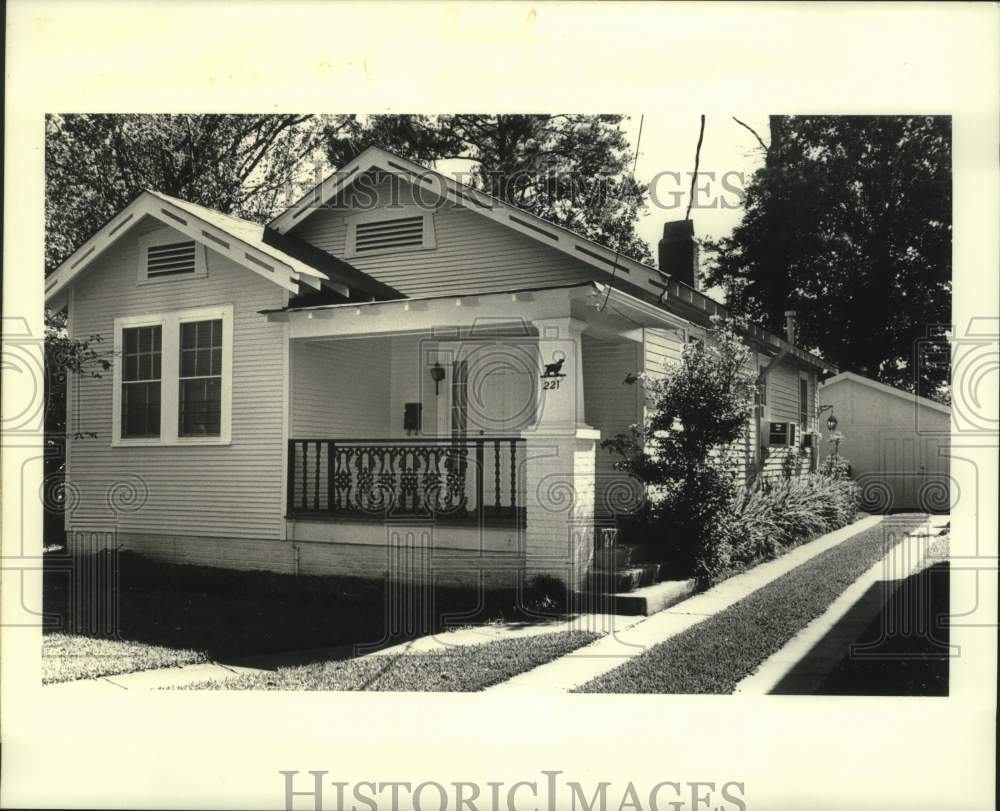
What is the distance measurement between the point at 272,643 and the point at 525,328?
4248 mm

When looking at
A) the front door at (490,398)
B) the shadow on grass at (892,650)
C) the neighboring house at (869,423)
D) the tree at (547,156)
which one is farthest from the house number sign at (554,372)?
the tree at (547,156)

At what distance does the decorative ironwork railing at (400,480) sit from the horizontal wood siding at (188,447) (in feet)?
1.36

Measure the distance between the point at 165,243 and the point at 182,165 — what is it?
1036 centimetres

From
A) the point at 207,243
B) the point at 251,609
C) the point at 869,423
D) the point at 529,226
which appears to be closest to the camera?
the point at 251,609

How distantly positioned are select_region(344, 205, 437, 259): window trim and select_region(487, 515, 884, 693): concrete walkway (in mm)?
5672

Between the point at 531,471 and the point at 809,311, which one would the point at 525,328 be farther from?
the point at 809,311

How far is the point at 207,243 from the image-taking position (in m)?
10.1

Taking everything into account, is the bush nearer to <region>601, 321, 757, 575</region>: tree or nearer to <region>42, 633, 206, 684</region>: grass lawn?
<region>601, 321, 757, 575</region>: tree

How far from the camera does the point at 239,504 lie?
34.0ft

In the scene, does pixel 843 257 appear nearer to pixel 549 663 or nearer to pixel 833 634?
pixel 833 634

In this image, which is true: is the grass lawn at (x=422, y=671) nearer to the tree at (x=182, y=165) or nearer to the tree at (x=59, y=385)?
the tree at (x=59, y=385)

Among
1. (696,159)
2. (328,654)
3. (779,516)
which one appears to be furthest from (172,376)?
(779,516)

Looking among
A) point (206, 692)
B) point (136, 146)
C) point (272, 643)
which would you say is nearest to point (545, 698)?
point (206, 692)

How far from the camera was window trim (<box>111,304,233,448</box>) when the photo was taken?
10.4 m
